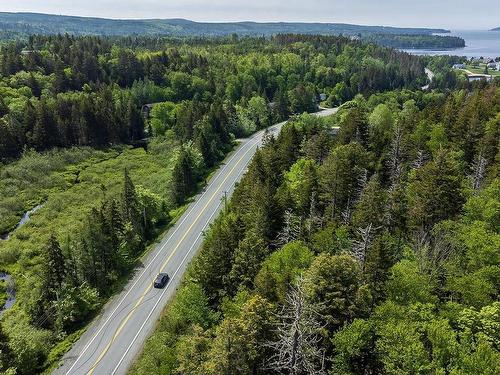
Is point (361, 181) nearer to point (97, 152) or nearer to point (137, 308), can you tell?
point (137, 308)

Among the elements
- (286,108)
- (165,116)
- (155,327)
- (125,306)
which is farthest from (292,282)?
(286,108)

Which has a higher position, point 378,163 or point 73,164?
point 378,163

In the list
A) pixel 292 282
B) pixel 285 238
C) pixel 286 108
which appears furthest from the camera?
pixel 286 108

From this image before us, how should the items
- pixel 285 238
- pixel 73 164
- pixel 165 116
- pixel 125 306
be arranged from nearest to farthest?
pixel 285 238 → pixel 125 306 → pixel 73 164 → pixel 165 116

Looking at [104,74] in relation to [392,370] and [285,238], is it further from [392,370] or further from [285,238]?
[392,370]

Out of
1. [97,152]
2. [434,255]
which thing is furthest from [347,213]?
[97,152]

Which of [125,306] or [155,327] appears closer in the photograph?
[155,327]

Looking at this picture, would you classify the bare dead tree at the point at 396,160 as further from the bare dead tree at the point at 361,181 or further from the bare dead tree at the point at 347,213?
the bare dead tree at the point at 347,213

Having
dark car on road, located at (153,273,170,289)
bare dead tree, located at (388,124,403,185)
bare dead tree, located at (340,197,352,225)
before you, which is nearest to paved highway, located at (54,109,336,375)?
dark car on road, located at (153,273,170,289)
